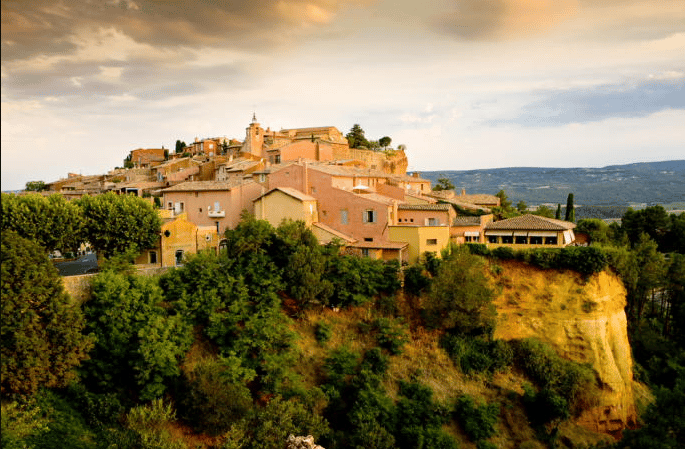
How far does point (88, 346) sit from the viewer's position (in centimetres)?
2045

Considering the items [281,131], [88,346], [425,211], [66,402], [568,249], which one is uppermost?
[281,131]

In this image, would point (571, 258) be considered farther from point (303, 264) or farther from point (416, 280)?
point (303, 264)

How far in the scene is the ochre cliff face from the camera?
95.7 feet

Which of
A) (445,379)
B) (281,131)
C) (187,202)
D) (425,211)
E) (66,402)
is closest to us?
(66,402)

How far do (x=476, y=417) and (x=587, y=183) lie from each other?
144311mm

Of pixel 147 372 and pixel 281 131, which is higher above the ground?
pixel 281 131

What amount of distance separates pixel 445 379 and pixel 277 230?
12.7 meters

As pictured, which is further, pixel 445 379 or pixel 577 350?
pixel 577 350

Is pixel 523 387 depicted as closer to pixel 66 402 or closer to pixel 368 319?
pixel 368 319

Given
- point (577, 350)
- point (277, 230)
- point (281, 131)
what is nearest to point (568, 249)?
point (577, 350)

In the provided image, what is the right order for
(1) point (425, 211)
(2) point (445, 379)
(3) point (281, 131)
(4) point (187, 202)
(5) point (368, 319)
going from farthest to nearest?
(3) point (281, 131) < (4) point (187, 202) < (1) point (425, 211) < (5) point (368, 319) < (2) point (445, 379)

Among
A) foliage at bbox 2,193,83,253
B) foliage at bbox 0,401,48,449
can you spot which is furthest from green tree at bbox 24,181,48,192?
foliage at bbox 0,401,48,449

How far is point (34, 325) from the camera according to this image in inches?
741

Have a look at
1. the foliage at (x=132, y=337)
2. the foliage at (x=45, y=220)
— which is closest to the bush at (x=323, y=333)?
the foliage at (x=132, y=337)
